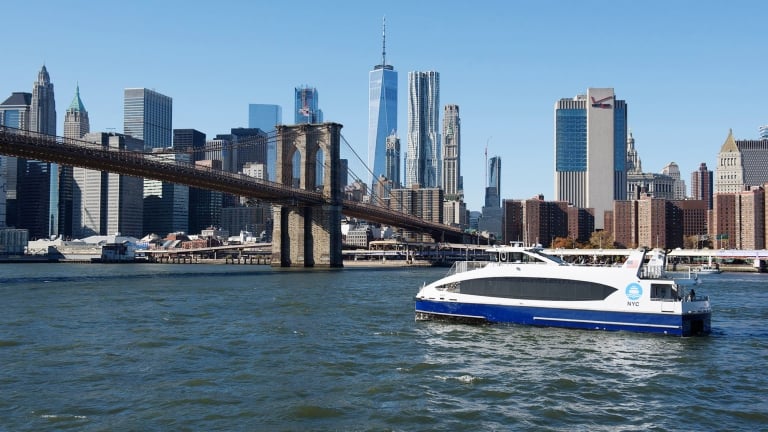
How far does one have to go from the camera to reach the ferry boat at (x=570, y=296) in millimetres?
24938

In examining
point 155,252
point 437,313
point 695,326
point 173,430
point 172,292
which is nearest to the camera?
point 173,430

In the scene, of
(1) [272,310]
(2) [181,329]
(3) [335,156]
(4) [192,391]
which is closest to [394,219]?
(3) [335,156]

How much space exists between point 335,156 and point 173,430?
255ft

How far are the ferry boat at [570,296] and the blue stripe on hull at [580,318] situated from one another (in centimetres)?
3

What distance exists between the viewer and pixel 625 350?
73.6ft

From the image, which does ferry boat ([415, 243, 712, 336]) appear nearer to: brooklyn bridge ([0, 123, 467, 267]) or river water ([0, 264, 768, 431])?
river water ([0, 264, 768, 431])

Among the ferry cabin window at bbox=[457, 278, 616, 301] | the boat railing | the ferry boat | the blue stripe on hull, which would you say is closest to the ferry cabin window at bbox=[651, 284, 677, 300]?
the ferry boat

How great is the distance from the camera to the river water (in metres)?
14.6

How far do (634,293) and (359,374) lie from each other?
37.3 feet

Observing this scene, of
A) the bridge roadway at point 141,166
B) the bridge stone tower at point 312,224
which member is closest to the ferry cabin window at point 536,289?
the bridge roadway at point 141,166

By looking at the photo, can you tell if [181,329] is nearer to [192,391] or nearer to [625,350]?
[192,391]

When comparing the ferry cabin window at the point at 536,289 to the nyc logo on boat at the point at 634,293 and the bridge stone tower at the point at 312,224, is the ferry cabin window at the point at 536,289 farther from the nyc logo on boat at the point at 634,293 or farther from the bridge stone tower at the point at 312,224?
the bridge stone tower at the point at 312,224

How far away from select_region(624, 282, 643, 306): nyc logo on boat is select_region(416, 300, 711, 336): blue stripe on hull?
14.8 inches

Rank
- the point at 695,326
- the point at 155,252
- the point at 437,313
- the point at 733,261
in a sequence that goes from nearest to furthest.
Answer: the point at 695,326 → the point at 437,313 → the point at 733,261 → the point at 155,252
